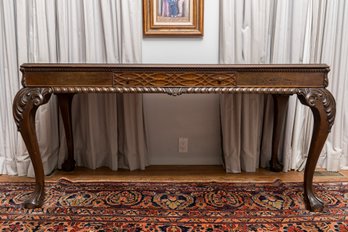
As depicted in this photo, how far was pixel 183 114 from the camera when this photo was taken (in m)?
2.40

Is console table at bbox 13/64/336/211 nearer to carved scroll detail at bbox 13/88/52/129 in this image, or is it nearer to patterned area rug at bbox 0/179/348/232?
carved scroll detail at bbox 13/88/52/129

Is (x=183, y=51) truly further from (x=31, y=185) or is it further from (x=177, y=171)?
(x=31, y=185)

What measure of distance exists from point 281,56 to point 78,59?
59.2 inches

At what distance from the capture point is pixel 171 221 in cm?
162

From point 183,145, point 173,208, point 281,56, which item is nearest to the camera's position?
point 173,208

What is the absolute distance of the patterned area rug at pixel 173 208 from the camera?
158 cm

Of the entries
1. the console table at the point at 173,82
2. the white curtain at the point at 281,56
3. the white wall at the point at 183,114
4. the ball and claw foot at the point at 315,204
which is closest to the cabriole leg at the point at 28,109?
the console table at the point at 173,82

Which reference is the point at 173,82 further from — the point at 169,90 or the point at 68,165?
the point at 68,165

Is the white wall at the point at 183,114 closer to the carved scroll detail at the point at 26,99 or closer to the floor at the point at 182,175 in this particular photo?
the floor at the point at 182,175

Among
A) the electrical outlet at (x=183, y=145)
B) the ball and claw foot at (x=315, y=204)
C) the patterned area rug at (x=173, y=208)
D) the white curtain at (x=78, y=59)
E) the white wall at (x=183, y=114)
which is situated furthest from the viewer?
the electrical outlet at (x=183, y=145)

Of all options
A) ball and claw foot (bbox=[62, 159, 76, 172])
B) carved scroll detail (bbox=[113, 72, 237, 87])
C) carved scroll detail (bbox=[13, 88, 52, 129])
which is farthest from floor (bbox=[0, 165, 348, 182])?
carved scroll detail (bbox=[113, 72, 237, 87])

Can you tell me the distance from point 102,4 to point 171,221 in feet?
5.08

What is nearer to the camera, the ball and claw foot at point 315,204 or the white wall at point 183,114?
the ball and claw foot at point 315,204

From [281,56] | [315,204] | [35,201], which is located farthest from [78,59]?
[315,204]
